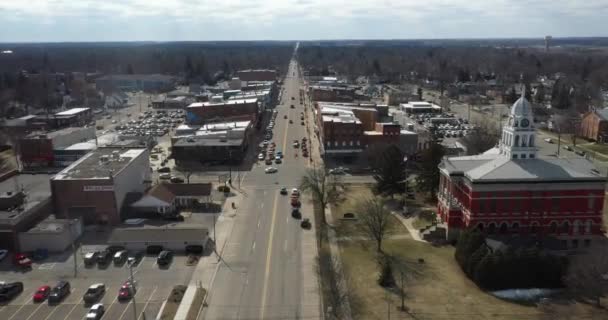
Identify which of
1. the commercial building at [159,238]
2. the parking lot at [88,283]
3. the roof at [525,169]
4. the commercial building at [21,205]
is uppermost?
the roof at [525,169]

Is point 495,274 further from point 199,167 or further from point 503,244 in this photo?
point 199,167

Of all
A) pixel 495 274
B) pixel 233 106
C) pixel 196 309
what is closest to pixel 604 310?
pixel 495 274

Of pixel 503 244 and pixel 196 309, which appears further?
pixel 503 244

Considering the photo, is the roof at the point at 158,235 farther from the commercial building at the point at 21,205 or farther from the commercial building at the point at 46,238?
the commercial building at the point at 21,205

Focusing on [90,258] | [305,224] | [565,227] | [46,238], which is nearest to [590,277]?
[565,227]

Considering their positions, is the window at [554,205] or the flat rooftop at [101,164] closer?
the window at [554,205]

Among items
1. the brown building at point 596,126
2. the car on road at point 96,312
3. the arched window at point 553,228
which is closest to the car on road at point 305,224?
the car on road at point 96,312

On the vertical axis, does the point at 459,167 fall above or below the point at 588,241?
above

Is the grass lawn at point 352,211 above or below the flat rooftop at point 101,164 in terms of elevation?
below
